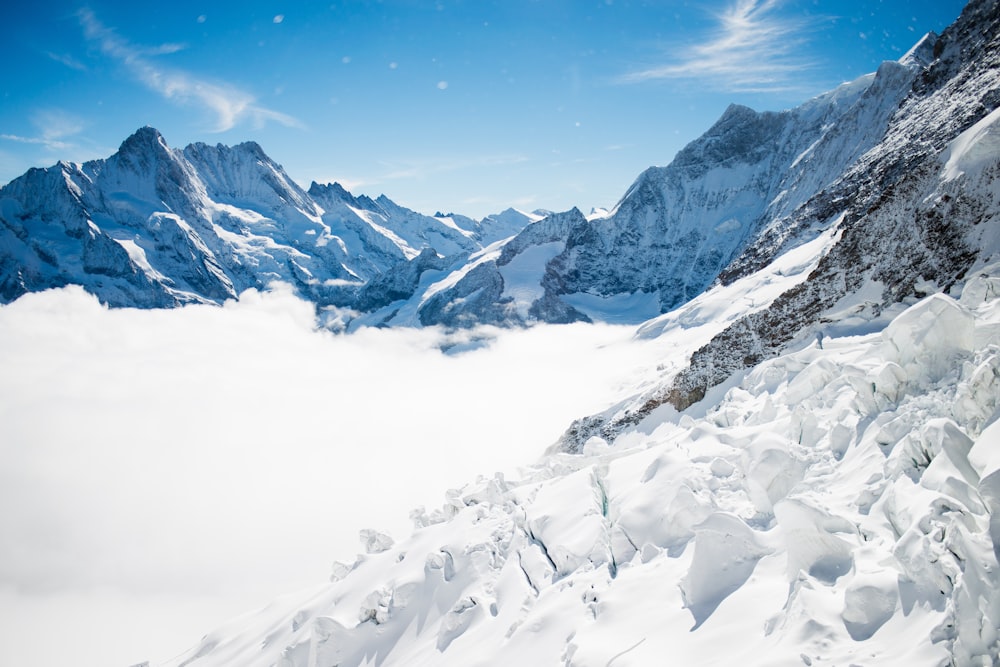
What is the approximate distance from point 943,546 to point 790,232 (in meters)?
65.0

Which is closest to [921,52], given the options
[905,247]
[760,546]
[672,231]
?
[672,231]

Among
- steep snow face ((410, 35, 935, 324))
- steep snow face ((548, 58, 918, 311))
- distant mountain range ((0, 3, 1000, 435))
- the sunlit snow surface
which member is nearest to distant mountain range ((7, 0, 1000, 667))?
distant mountain range ((0, 3, 1000, 435))

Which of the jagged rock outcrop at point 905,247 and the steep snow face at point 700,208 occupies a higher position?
the steep snow face at point 700,208

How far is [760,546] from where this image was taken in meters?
9.73

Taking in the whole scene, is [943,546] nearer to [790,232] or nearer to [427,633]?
[427,633]

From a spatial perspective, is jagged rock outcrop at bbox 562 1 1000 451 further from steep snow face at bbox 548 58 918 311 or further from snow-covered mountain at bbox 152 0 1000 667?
steep snow face at bbox 548 58 918 311

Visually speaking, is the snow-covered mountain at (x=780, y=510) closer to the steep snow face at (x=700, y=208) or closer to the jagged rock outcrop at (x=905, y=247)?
the jagged rock outcrop at (x=905, y=247)

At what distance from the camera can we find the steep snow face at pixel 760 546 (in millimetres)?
6574

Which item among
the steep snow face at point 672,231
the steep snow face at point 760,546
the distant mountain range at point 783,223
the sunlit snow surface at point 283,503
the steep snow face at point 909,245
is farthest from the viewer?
the steep snow face at point 672,231

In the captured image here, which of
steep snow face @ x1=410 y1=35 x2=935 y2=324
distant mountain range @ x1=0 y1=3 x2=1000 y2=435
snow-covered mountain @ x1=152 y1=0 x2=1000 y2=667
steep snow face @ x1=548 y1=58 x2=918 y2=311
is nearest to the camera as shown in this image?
snow-covered mountain @ x1=152 y1=0 x2=1000 y2=667

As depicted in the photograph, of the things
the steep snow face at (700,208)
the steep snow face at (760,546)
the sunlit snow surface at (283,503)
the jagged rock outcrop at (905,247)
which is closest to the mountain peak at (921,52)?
the steep snow face at (700,208)

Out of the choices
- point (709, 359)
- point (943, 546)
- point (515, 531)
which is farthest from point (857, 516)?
point (709, 359)

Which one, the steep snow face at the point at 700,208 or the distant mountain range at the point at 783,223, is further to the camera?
the steep snow face at the point at 700,208

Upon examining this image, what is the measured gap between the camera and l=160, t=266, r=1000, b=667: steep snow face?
21.6 ft
